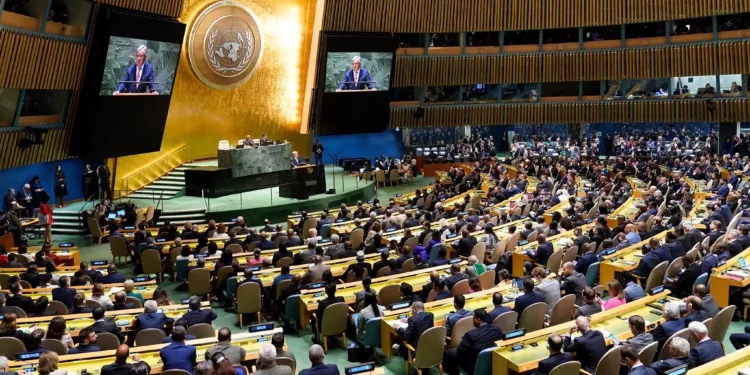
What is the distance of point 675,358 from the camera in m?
6.79

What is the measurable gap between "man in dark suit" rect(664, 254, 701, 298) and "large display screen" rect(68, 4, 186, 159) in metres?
16.0

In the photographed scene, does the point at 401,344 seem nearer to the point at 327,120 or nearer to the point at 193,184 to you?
the point at 193,184

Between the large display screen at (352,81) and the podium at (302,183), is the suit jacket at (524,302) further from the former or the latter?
the large display screen at (352,81)

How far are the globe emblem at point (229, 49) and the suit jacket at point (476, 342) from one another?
65.5 feet

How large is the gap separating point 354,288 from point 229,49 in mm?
17621

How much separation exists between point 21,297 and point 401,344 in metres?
5.37

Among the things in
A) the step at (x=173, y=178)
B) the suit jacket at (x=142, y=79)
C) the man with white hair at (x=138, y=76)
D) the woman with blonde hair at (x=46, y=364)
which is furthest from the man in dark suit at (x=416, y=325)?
the step at (x=173, y=178)

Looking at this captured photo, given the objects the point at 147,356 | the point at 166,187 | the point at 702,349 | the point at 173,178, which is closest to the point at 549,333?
the point at 702,349

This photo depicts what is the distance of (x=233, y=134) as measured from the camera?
2762 cm

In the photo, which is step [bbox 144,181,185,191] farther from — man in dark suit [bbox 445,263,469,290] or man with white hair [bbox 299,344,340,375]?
man with white hair [bbox 299,344,340,375]

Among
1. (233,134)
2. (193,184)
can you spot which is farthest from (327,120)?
(193,184)

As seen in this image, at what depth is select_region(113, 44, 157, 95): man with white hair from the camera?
2067cm

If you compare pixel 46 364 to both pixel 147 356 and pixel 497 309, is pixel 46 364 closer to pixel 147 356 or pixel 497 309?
pixel 147 356

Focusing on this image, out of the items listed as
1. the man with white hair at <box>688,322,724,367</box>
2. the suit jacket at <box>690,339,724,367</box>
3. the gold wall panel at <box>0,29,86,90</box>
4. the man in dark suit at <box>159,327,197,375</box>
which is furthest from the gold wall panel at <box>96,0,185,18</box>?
the suit jacket at <box>690,339,724,367</box>
